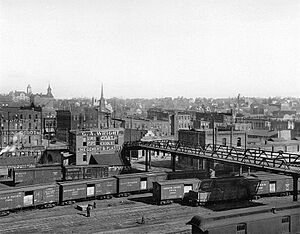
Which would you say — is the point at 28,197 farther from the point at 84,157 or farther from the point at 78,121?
the point at 78,121

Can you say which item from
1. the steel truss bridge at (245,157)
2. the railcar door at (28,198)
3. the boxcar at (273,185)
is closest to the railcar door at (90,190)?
the railcar door at (28,198)

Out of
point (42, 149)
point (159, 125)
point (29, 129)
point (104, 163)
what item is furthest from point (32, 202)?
point (159, 125)

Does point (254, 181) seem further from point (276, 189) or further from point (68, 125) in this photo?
point (68, 125)

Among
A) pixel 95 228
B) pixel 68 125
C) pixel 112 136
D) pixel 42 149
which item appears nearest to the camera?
pixel 95 228

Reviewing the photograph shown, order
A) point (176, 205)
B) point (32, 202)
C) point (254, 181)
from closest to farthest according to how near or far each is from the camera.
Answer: point (32, 202), point (176, 205), point (254, 181)

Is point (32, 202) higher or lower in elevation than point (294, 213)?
Result: lower

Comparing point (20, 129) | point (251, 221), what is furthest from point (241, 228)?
point (20, 129)

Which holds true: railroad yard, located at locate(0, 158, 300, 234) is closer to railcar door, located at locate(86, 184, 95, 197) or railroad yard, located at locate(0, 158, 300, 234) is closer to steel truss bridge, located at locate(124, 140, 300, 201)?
railcar door, located at locate(86, 184, 95, 197)
